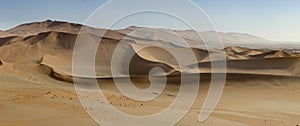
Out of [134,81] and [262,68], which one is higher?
[262,68]

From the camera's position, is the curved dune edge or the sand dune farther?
the curved dune edge

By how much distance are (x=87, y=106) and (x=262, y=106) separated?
8.08 metres

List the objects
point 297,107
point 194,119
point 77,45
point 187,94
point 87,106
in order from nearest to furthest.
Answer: point 194,119
point 87,106
point 297,107
point 187,94
point 77,45

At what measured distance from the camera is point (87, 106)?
35.2 feet

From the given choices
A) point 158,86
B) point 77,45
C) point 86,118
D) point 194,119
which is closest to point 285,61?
point 158,86

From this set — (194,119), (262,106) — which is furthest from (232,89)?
(194,119)

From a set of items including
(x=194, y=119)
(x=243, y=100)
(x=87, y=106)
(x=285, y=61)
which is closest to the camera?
(x=194, y=119)

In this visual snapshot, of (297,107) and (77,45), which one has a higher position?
(77,45)

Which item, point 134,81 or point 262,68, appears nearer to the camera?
point 134,81

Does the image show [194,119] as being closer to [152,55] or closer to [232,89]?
[232,89]

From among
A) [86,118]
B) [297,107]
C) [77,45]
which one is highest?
[77,45]

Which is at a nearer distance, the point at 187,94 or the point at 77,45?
the point at 187,94

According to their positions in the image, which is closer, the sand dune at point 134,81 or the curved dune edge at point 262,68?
the sand dune at point 134,81

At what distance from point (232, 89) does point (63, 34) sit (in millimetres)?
29652
